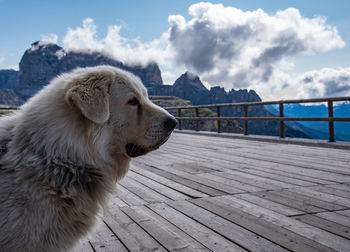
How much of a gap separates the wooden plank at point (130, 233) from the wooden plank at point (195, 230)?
297mm

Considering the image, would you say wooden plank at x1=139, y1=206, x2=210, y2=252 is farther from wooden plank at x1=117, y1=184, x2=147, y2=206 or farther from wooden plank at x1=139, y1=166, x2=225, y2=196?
wooden plank at x1=139, y1=166, x2=225, y2=196

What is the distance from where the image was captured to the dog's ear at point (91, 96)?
1.56 m

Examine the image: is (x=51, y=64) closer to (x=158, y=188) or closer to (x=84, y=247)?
(x=158, y=188)

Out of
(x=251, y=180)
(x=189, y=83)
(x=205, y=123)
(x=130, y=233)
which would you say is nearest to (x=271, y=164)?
(x=251, y=180)

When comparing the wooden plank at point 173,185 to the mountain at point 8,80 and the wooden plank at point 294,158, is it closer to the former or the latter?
the wooden plank at point 294,158

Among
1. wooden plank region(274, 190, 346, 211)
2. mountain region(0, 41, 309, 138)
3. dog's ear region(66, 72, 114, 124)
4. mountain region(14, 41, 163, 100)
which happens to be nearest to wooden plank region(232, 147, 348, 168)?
wooden plank region(274, 190, 346, 211)

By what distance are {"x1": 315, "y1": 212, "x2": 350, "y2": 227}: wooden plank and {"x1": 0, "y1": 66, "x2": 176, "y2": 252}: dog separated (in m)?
1.62

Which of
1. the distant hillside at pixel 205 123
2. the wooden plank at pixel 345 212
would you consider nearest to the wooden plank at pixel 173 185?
the wooden plank at pixel 345 212

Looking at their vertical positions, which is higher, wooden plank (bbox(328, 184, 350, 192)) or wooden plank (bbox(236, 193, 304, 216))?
wooden plank (bbox(328, 184, 350, 192))

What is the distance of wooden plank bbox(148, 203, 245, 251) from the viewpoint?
6.43ft

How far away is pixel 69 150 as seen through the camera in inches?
61.9

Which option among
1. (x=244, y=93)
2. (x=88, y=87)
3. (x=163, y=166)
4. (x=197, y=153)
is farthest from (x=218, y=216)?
(x=244, y=93)

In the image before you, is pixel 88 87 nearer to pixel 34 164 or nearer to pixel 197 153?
pixel 34 164

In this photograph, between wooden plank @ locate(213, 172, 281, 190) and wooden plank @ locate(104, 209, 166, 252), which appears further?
wooden plank @ locate(213, 172, 281, 190)
